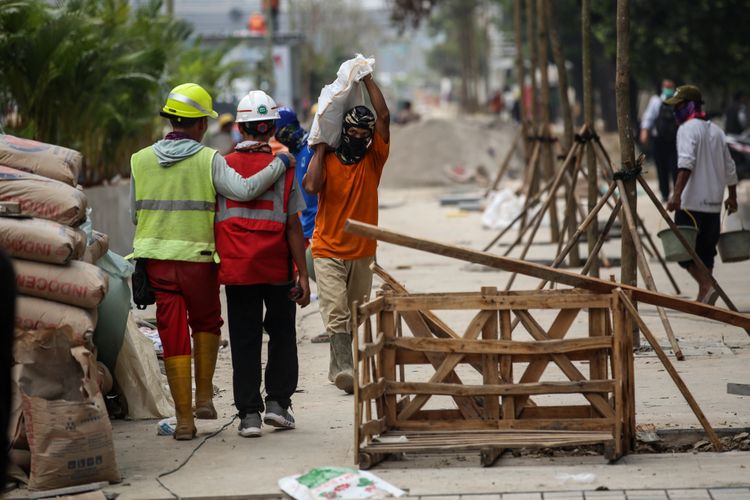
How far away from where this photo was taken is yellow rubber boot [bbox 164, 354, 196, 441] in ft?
23.3

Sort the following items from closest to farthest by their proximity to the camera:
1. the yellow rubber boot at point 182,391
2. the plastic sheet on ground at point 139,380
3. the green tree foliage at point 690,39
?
the yellow rubber boot at point 182,391, the plastic sheet on ground at point 139,380, the green tree foliage at point 690,39

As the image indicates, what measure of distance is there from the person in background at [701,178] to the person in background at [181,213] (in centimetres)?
499

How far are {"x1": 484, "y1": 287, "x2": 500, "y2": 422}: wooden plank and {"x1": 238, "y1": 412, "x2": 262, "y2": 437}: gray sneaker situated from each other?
4.16 feet

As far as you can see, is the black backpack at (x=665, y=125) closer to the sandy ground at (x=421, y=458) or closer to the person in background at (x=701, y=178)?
the person in background at (x=701, y=178)

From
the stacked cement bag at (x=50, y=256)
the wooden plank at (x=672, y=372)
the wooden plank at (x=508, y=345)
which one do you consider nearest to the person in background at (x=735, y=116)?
the wooden plank at (x=672, y=372)

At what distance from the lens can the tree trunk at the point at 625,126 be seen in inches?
379

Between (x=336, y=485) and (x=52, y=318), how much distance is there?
4.78 ft

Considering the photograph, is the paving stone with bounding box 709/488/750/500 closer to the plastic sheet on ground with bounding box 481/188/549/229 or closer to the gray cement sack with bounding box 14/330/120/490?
the gray cement sack with bounding box 14/330/120/490

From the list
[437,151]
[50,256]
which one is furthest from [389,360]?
[437,151]

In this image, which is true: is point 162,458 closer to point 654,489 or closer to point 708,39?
point 654,489

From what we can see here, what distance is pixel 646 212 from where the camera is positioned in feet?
73.0

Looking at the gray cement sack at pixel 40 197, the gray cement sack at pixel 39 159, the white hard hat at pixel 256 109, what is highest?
the white hard hat at pixel 256 109

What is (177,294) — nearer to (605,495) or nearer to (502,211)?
(605,495)

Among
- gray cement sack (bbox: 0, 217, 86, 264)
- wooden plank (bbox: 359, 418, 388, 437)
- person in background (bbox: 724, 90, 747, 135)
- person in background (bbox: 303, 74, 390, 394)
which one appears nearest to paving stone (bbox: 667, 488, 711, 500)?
wooden plank (bbox: 359, 418, 388, 437)
